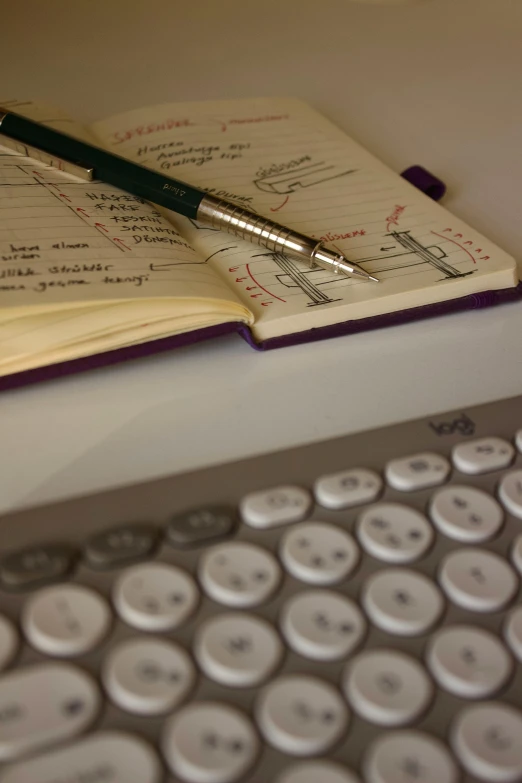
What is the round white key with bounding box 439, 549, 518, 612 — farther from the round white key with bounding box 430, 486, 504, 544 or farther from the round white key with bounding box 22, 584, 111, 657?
the round white key with bounding box 22, 584, 111, 657

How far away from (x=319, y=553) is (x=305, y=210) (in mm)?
322

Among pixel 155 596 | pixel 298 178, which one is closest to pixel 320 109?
pixel 298 178

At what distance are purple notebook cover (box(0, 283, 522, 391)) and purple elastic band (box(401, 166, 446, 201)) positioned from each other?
0.13 m

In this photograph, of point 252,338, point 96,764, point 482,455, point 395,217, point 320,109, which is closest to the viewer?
point 96,764

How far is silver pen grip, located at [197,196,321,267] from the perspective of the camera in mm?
485

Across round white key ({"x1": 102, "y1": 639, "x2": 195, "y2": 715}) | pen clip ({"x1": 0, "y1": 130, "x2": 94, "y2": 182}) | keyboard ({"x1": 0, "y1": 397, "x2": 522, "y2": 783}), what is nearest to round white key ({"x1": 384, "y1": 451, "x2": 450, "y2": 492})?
keyboard ({"x1": 0, "y1": 397, "x2": 522, "y2": 783})

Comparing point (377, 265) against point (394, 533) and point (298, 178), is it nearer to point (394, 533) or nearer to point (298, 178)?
point (298, 178)

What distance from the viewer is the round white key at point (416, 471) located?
309mm

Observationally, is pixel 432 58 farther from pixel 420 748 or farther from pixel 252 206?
pixel 420 748

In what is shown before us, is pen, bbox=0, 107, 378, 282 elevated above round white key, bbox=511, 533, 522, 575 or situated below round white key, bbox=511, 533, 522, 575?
above

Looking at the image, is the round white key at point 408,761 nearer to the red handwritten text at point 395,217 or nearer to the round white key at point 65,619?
the round white key at point 65,619

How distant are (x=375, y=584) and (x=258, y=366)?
181mm

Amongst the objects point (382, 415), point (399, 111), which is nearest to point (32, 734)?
point (382, 415)

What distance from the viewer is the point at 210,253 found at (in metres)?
0.50
